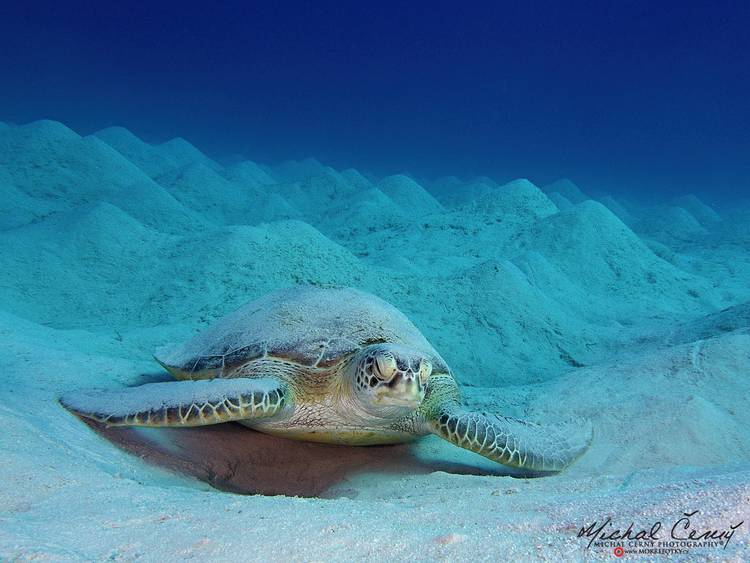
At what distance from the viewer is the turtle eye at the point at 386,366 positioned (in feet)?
7.52

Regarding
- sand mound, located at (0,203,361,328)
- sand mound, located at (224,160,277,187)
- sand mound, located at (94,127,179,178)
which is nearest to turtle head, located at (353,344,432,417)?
sand mound, located at (0,203,361,328)

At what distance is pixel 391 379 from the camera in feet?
7.55

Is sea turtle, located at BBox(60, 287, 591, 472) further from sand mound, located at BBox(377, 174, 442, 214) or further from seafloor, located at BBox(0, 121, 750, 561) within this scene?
sand mound, located at BBox(377, 174, 442, 214)

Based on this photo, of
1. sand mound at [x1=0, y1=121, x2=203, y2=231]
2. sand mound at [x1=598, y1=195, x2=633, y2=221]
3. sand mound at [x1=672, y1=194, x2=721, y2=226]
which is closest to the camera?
sand mound at [x1=0, y1=121, x2=203, y2=231]

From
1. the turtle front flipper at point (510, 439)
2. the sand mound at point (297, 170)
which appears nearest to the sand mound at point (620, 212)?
the sand mound at point (297, 170)

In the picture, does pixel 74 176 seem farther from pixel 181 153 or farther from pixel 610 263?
pixel 610 263

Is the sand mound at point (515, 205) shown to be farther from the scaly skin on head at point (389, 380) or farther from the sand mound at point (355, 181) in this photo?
the scaly skin on head at point (389, 380)

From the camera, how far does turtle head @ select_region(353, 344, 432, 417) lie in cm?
229

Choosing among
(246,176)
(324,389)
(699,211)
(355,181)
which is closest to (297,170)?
(355,181)

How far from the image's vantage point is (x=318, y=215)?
12883mm

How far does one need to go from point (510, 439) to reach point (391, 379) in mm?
697

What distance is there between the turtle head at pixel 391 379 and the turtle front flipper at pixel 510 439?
0.82 ft

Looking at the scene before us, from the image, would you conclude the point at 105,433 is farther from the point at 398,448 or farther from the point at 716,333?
the point at 716,333

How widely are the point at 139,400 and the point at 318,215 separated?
10851 mm
